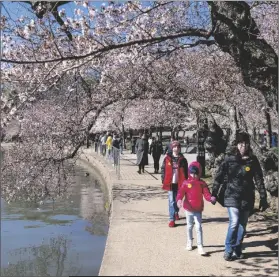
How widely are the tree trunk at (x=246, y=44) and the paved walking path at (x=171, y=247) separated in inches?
90.1

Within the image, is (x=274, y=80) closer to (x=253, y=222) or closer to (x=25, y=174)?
(x=253, y=222)

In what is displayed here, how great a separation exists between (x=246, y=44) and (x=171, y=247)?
11.0ft

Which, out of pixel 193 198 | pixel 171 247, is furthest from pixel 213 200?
pixel 171 247

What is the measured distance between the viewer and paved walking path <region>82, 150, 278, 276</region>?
5820 mm

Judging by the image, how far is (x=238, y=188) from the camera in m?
6.26

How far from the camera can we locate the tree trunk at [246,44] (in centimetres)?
724

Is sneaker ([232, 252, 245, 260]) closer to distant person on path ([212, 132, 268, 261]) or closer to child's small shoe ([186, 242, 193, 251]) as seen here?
distant person on path ([212, 132, 268, 261])

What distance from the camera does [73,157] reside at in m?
12.4

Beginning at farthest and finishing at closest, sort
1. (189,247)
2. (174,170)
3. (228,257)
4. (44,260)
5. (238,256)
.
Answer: (44,260)
(174,170)
(189,247)
(238,256)
(228,257)

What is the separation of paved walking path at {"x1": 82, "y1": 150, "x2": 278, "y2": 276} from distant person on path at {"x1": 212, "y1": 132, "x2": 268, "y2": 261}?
0.27m

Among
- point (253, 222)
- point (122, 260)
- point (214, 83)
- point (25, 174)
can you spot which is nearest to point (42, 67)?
point (25, 174)

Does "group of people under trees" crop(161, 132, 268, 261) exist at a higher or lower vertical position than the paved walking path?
higher

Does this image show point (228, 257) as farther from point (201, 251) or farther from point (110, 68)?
point (110, 68)

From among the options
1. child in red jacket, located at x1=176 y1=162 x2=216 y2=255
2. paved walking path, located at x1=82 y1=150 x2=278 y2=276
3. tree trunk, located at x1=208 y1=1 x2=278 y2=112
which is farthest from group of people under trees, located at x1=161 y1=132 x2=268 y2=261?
tree trunk, located at x1=208 y1=1 x2=278 y2=112
